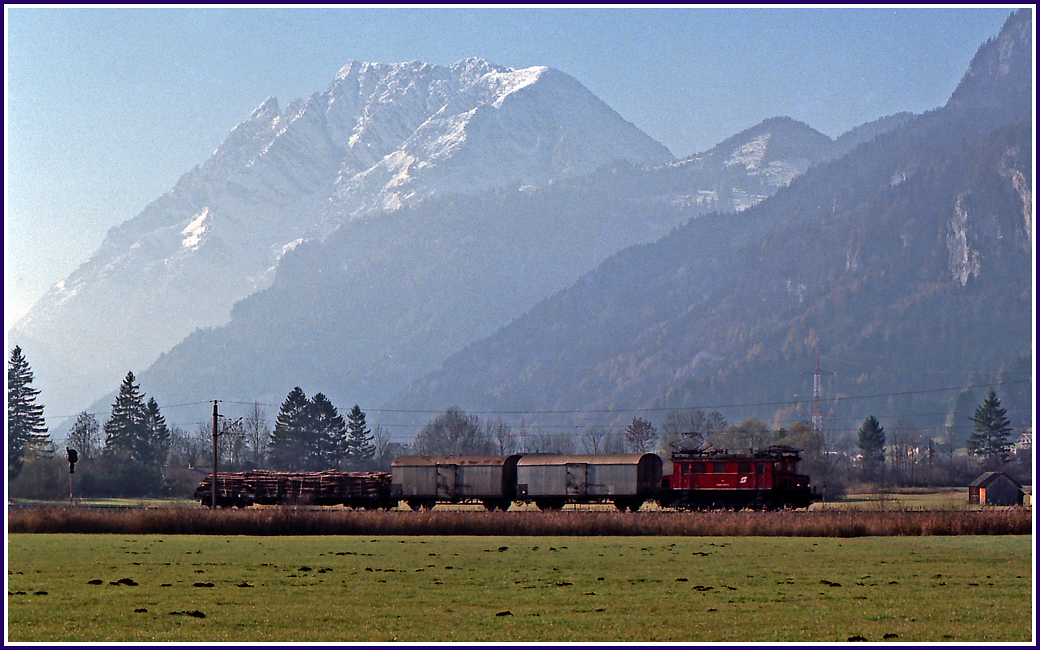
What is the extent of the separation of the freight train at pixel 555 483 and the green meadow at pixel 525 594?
4298 centimetres

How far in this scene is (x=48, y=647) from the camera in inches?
920

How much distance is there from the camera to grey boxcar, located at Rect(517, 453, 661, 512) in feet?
340

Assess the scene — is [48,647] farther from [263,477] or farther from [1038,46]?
[263,477]

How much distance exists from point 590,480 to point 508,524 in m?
30.6

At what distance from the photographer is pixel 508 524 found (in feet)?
245

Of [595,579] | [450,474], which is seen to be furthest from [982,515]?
[450,474]

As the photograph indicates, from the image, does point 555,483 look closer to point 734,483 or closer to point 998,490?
point 734,483

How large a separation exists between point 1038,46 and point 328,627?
63.5ft

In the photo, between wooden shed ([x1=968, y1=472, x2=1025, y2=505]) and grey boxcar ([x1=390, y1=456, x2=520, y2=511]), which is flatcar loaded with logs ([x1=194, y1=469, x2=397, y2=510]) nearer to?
grey boxcar ([x1=390, y1=456, x2=520, y2=511])

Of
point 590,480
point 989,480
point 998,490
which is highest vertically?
point 590,480

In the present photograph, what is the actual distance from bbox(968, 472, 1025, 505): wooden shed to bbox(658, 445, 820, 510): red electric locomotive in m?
44.0

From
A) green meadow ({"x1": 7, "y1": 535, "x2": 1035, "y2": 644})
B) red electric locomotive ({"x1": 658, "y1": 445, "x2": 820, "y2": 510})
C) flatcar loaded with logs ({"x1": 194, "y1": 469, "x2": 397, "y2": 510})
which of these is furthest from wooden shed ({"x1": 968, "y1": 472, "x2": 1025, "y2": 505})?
green meadow ({"x1": 7, "y1": 535, "x2": 1035, "y2": 644})

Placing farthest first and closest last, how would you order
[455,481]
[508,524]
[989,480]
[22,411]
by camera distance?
1. [22,411]
2. [989,480]
3. [455,481]
4. [508,524]

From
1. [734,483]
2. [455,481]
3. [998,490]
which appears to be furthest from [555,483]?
[998,490]
